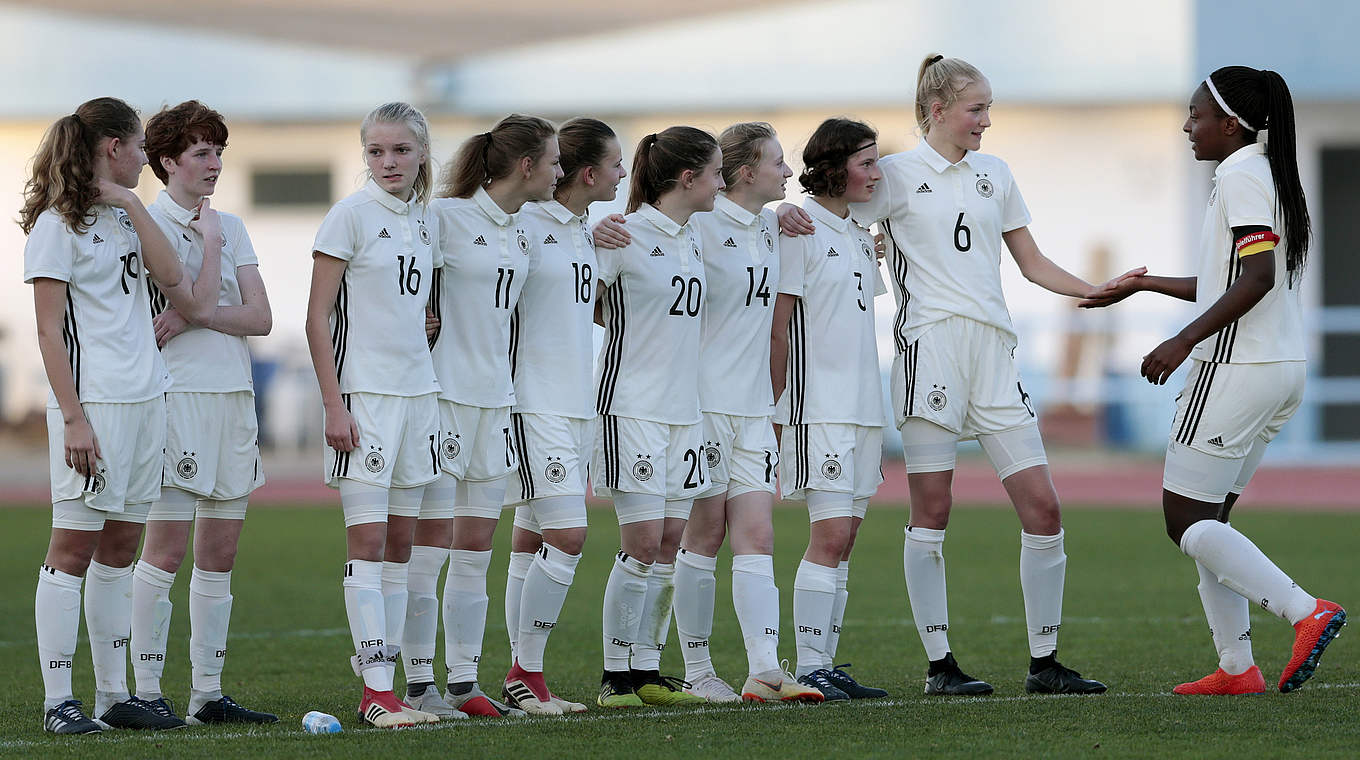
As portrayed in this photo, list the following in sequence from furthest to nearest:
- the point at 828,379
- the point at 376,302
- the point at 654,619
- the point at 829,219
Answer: the point at 829,219
the point at 828,379
the point at 654,619
the point at 376,302

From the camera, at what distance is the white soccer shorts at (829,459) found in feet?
20.7

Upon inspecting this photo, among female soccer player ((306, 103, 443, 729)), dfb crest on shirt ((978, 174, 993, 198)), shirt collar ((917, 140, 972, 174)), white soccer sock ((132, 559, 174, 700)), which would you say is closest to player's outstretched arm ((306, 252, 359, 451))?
female soccer player ((306, 103, 443, 729))

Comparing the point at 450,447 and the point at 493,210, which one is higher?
the point at 493,210

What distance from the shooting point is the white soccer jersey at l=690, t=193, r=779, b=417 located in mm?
6297

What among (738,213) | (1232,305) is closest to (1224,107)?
(1232,305)

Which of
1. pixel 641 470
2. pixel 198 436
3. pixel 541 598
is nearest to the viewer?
pixel 198 436

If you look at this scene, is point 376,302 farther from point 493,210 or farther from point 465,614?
point 465,614

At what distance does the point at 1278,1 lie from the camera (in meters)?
20.0

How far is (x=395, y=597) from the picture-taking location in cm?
566

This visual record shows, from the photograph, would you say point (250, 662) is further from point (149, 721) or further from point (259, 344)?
point (259, 344)

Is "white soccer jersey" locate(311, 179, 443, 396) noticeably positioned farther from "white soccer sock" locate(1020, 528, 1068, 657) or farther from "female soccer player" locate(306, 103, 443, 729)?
"white soccer sock" locate(1020, 528, 1068, 657)

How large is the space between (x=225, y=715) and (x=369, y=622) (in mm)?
717

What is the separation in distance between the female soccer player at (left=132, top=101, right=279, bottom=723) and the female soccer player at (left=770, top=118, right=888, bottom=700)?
1949 millimetres

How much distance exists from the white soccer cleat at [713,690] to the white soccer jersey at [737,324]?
0.99 m
